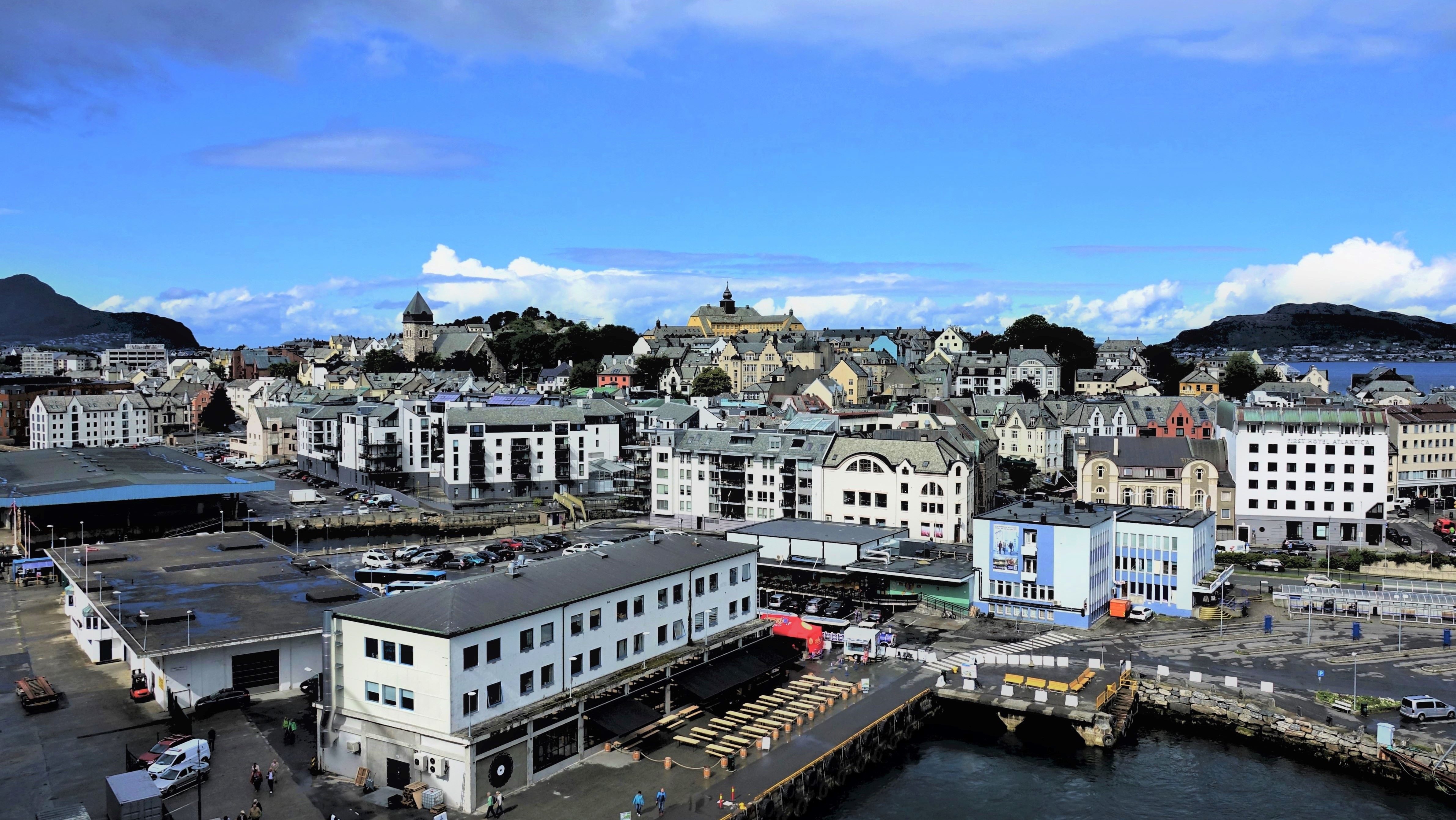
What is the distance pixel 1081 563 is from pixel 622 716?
2848 centimetres

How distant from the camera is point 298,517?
9162 cm

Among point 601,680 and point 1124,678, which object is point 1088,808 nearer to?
point 1124,678

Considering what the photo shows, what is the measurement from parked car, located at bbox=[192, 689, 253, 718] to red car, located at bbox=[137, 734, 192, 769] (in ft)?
9.73

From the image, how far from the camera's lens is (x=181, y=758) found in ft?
110

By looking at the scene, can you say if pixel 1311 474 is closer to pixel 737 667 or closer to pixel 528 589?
pixel 737 667

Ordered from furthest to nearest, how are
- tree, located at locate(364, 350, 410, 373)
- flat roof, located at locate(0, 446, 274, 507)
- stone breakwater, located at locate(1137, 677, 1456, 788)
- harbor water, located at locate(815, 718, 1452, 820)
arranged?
tree, located at locate(364, 350, 410, 373), flat roof, located at locate(0, 446, 274, 507), stone breakwater, located at locate(1137, 677, 1456, 788), harbor water, located at locate(815, 718, 1452, 820)

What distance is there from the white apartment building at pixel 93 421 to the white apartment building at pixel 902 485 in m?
104

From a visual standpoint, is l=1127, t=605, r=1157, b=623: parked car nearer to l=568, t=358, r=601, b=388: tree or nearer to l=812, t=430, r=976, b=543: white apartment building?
l=812, t=430, r=976, b=543: white apartment building

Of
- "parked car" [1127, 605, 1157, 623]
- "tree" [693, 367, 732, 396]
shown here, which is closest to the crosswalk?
"parked car" [1127, 605, 1157, 623]

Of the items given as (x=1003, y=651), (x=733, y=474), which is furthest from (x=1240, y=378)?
(x=1003, y=651)

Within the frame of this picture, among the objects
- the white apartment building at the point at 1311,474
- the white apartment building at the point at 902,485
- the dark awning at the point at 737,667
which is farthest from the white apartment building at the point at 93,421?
the white apartment building at the point at 1311,474

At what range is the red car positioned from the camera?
1316 inches

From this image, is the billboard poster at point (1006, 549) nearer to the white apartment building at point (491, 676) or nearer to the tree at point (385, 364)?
the white apartment building at point (491, 676)

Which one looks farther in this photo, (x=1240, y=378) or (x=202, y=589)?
(x=1240, y=378)
